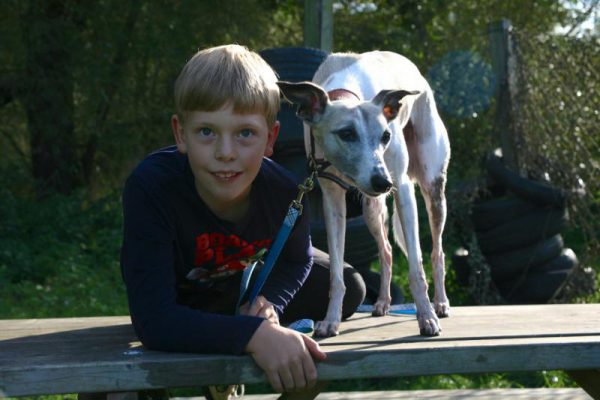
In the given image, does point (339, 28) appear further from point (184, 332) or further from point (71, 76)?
point (184, 332)

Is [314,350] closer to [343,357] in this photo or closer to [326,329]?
[343,357]

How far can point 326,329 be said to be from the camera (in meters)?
2.99

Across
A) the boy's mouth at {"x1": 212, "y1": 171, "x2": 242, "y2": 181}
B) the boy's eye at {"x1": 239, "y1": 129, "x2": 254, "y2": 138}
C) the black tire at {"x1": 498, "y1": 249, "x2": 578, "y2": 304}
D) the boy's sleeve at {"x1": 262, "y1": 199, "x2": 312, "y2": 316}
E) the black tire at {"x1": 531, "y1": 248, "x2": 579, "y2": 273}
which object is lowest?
the black tire at {"x1": 498, "y1": 249, "x2": 578, "y2": 304}

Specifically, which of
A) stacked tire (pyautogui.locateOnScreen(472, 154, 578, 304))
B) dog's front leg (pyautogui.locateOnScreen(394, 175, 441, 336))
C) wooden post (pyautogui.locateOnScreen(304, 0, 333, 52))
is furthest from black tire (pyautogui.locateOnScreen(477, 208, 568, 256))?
dog's front leg (pyautogui.locateOnScreen(394, 175, 441, 336))

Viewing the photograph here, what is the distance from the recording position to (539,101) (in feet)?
21.3

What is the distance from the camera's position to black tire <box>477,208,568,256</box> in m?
6.22

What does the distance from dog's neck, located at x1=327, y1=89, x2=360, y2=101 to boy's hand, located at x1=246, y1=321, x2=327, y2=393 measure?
99 cm

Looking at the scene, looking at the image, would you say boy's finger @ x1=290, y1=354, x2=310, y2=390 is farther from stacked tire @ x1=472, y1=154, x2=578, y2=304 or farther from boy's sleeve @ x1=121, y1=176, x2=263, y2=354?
stacked tire @ x1=472, y1=154, x2=578, y2=304

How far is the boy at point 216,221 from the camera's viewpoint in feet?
8.34

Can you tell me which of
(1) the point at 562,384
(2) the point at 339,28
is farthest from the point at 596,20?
(2) the point at 339,28

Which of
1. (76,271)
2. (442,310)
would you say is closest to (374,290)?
(442,310)

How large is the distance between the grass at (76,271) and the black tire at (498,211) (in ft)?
1.88

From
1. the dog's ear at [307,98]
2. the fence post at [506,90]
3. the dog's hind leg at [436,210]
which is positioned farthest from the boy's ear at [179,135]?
the fence post at [506,90]

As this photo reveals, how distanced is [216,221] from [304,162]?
2915 millimetres
